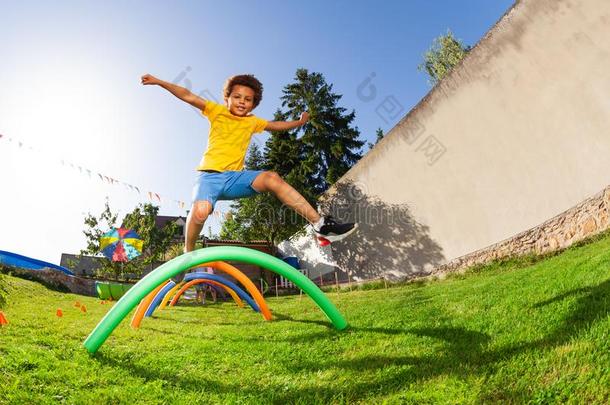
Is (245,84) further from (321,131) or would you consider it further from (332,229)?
(321,131)

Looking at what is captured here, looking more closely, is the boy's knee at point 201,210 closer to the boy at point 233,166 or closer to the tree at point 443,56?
the boy at point 233,166

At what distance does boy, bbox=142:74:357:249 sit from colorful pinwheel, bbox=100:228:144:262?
1724cm

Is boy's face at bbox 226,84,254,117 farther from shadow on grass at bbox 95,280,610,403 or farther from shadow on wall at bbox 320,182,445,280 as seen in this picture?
shadow on wall at bbox 320,182,445,280

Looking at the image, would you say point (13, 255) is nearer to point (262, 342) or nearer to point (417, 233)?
point (417, 233)

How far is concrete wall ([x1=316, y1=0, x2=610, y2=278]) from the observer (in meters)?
7.89

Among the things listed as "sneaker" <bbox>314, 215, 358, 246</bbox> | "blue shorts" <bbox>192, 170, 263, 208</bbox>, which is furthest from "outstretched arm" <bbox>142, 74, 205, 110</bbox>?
"sneaker" <bbox>314, 215, 358, 246</bbox>

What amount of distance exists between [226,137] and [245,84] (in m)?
0.54

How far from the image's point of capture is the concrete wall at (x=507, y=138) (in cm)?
789

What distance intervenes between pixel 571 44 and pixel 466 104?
2.71m

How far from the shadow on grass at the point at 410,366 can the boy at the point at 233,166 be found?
3.17 feet

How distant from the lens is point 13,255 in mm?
20234

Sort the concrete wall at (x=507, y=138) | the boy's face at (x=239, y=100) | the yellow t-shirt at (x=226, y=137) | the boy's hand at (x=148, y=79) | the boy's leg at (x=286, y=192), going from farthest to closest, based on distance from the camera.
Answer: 1. the concrete wall at (x=507, y=138)
2. the boy's face at (x=239, y=100)
3. the yellow t-shirt at (x=226, y=137)
4. the boy's hand at (x=148, y=79)
5. the boy's leg at (x=286, y=192)

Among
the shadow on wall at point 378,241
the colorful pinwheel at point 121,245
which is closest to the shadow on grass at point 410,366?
the shadow on wall at point 378,241

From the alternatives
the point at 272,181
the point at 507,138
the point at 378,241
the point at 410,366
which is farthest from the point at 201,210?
the point at 378,241
